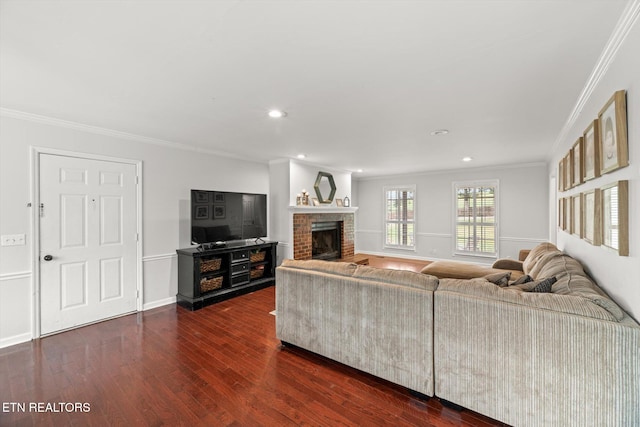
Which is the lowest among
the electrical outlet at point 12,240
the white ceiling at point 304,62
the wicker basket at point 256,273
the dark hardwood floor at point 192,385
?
the dark hardwood floor at point 192,385

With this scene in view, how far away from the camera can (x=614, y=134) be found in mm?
1642

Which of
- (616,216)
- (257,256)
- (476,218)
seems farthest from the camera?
(476,218)

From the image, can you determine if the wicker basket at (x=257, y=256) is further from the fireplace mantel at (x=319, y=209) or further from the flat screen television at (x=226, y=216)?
the fireplace mantel at (x=319, y=209)

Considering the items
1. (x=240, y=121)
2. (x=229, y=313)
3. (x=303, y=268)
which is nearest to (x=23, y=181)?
(x=240, y=121)

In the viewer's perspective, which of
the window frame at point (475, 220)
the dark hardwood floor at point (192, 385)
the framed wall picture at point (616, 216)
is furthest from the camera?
the window frame at point (475, 220)

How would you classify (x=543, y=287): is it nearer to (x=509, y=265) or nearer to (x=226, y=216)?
(x=509, y=265)

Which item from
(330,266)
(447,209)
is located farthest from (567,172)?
(447,209)

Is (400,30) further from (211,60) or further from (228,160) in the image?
(228,160)

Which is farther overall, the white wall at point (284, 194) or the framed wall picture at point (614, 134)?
the white wall at point (284, 194)

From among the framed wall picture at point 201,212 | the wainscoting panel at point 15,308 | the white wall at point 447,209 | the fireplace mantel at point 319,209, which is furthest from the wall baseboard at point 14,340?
the white wall at point 447,209

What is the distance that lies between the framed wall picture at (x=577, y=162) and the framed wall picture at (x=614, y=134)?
2.28 ft

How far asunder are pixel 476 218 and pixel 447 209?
0.68 meters

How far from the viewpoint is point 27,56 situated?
72.1 inches

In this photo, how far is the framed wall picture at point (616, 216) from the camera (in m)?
1.50
